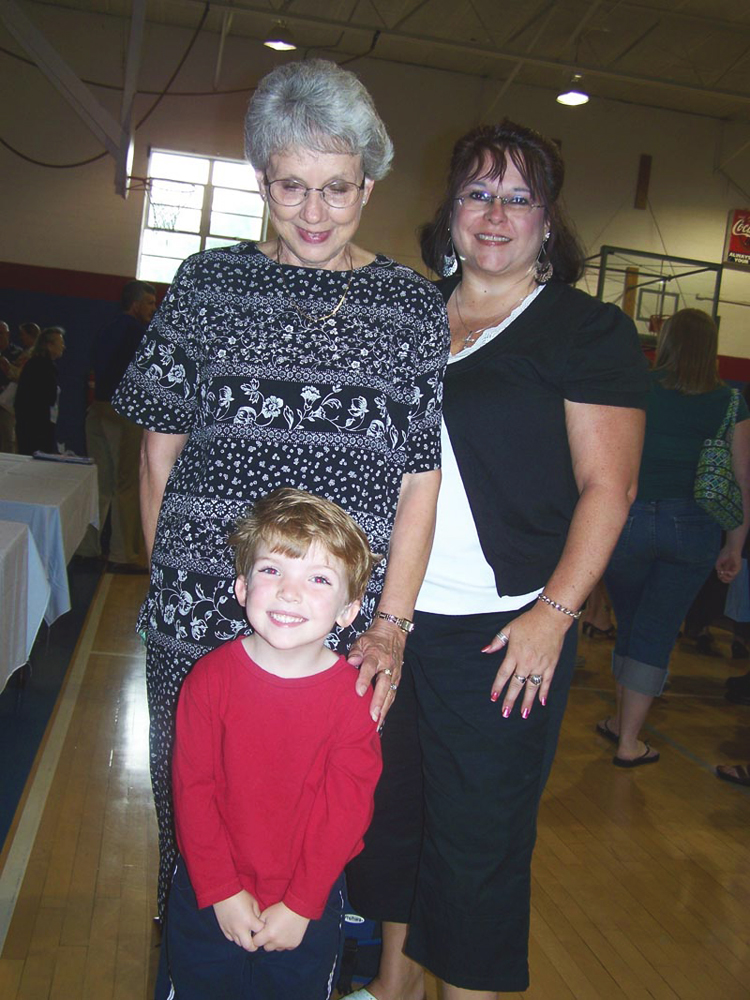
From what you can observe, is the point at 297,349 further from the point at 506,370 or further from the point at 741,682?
the point at 741,682

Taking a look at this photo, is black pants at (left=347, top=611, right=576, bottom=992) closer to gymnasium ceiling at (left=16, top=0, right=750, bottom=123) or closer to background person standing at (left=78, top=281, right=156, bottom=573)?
background person standing at (left=78, top=281, right=156, bottom=573)

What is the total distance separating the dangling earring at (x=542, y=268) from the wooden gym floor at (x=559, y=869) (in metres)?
1.56

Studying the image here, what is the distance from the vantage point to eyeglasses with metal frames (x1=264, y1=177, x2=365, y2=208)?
137 cm

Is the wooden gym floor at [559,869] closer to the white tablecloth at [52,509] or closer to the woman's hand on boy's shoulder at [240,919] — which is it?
the white tablecloth at [52,509]

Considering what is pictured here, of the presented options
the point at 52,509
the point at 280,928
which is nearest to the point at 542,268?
the point at 280,928

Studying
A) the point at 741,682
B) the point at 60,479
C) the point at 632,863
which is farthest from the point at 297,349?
the point at 741,682

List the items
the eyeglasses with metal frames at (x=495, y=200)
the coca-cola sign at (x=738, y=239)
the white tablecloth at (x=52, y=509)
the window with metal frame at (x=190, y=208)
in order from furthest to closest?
the coca-cola sign at (x=738, y=239) < the window with metal frame at (x=190, y=208) < the white tablecloth at (x=52, y=509) < the eyeglasses with metal frames at (x=495, y=200)

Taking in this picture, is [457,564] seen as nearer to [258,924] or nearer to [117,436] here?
[258,924]

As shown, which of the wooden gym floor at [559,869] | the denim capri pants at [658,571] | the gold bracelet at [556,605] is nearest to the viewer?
the gold bracelet at [556,605]

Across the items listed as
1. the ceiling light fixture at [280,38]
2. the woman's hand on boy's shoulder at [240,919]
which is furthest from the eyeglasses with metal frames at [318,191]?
the ceiling light fixture at [280,38]

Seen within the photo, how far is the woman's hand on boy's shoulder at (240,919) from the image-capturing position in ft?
4.25

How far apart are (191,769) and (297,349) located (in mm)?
591

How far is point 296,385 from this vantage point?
1331 mm

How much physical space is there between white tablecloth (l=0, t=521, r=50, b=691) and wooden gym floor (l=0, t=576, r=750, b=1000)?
→ 448 mm
